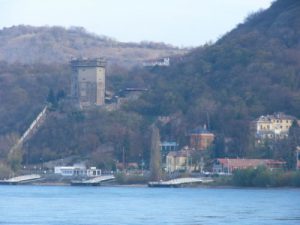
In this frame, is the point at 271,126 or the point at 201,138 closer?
the point at 201,138

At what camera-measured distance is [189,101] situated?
12044 centimetres

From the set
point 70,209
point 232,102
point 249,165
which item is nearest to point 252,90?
point 232,102

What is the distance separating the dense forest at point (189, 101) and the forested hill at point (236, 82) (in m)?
0.08

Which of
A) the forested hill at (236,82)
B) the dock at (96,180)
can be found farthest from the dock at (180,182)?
the forested hill at (236,82)

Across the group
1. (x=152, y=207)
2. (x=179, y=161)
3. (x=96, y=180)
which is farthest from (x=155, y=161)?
(x=152, y=207)

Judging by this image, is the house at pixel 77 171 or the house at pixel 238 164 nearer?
the house at pixel 238 164

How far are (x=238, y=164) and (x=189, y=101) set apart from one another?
24.3 meters

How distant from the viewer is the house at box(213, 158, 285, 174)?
310ft

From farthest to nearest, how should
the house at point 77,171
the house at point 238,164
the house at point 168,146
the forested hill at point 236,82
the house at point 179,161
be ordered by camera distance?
the forested hill at point 236,82 → the house at point 168,146 → the house at point 77,171 → the house at point 179,161 → the house at point 238,164

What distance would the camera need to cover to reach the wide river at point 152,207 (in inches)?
2338

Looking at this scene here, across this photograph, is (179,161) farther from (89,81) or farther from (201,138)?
(89,81)

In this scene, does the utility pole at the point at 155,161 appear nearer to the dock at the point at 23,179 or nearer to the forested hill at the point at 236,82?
the forested hill at the point at 236,82

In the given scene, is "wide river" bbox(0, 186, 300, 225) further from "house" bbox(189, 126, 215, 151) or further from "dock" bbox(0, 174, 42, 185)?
"house" bbox(189, 126, 215, 151)

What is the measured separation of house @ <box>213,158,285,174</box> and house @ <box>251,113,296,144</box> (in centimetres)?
563
